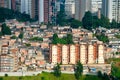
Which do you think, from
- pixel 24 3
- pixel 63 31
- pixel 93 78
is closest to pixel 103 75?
pixel 93 78

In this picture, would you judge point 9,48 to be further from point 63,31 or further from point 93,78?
point 63,31

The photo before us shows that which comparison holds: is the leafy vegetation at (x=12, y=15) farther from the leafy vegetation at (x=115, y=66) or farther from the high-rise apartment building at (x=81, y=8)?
the leafy vegetation at (x=115, y=66)

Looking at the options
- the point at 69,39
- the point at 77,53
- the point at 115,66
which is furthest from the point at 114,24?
the point at 115,66

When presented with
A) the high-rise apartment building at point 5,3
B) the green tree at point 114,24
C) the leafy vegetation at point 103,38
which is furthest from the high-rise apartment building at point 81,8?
the leafy vegetation at point 103,38

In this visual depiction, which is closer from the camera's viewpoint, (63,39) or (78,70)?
(78,70)

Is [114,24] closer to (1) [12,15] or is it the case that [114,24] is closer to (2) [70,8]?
(2) [70,8]

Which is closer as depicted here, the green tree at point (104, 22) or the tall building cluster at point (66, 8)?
the green tree at point (104, 22)

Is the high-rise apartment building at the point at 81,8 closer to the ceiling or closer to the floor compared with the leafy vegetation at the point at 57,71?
closer to the ceiling
